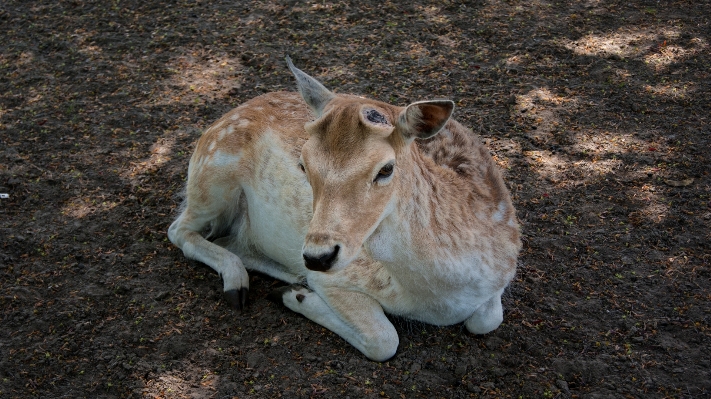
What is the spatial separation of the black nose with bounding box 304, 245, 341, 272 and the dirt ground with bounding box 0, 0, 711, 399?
3.03ft

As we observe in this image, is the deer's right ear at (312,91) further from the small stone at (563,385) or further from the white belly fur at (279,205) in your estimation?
the small stone at (563,385)

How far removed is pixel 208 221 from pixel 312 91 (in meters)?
1.66

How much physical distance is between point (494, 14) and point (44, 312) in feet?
16.2

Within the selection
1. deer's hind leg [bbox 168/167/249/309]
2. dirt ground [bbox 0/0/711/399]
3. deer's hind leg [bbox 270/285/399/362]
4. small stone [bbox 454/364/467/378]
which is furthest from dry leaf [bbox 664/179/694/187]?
deer's hind leg [bbox 168/167/249/309]

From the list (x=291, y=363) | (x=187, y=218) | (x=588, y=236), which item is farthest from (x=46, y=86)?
(x=588, y=236)

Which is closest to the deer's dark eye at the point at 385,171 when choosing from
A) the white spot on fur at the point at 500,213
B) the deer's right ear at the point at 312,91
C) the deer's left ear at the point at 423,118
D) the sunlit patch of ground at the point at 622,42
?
the deer's left ear at the point at 423,118

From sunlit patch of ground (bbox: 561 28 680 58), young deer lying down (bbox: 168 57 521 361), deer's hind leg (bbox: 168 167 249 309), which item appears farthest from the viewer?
sunlit patch of ground (bbox: 561 28 680 58)

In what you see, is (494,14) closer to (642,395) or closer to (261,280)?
(261,280)

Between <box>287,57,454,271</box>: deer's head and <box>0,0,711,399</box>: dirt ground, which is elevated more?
<box>287,57,454,271</box>: deer's head

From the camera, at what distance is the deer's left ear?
3.05 meters

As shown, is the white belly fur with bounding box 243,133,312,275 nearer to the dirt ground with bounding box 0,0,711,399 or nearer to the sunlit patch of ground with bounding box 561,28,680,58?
the dirt ground with bounding box 0,0,711,399

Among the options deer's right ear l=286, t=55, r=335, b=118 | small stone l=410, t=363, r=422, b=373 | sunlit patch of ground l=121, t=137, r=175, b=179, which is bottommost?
sunlit patch of ground l=121, t=137, r=175, b=179

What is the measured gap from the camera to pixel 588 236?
4535mm

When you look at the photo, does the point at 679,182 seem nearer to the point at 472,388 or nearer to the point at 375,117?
the point at 472,388
